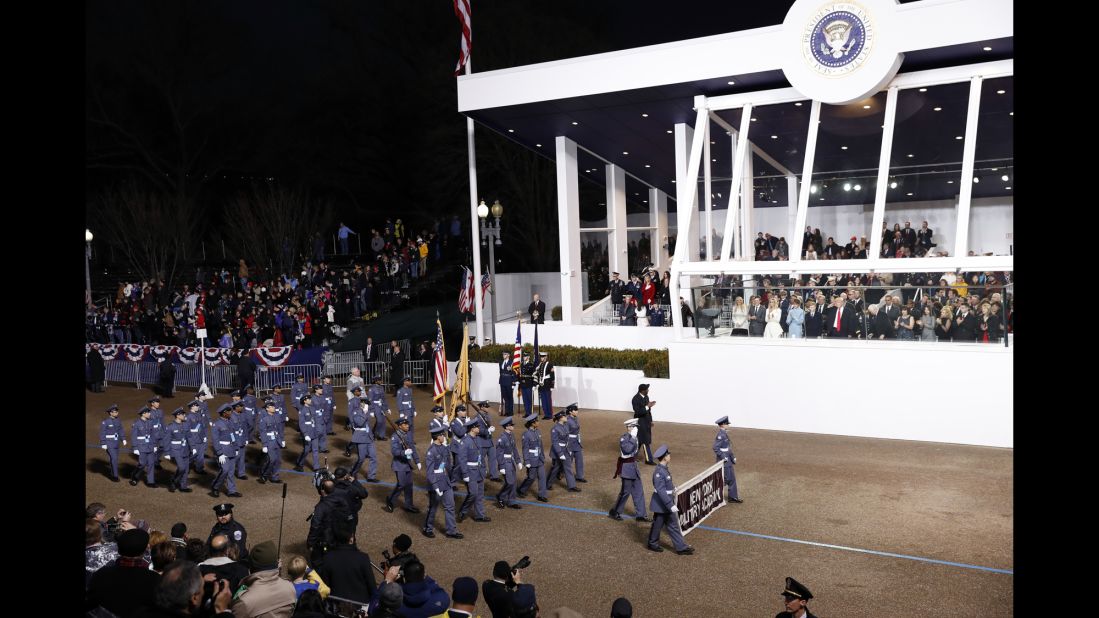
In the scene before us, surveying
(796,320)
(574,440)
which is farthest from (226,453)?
(796,320)

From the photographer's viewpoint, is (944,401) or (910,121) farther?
(910,121)

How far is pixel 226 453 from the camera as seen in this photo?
621 inches

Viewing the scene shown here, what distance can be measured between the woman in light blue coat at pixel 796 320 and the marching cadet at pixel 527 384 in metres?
6.28

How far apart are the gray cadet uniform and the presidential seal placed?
12.5m

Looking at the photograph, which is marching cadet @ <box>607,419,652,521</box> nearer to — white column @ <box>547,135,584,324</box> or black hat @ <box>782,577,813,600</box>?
black hat @ <box>782,577,813,600</box>

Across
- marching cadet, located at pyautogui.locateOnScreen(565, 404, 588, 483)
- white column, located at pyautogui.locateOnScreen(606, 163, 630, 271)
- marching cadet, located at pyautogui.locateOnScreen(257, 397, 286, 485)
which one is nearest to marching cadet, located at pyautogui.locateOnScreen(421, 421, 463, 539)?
marching cadet, located at pyautogui.locateOnScreen(565, 404, 588, 483)

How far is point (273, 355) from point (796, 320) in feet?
48.5

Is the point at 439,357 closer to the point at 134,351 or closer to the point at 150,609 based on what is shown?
the point at 134,351

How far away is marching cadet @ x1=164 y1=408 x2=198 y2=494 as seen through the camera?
1612 cm
